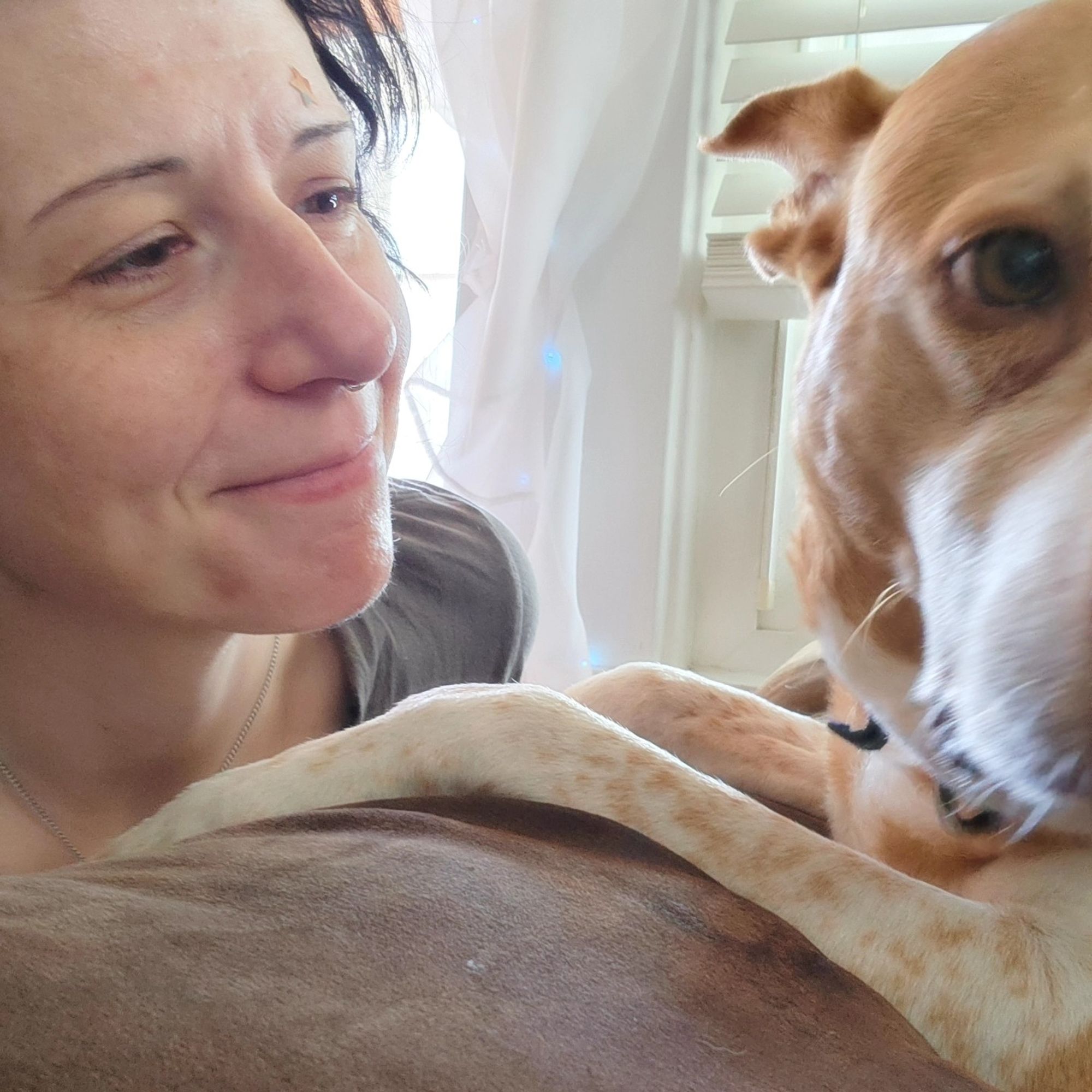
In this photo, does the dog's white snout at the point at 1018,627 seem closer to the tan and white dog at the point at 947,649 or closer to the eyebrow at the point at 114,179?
the tan and white dog at the point at 947,649

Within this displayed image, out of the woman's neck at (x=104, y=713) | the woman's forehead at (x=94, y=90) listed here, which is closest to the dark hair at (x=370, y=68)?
the woman's forehead at (x=94, y=90)

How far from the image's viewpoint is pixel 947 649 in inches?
32.2

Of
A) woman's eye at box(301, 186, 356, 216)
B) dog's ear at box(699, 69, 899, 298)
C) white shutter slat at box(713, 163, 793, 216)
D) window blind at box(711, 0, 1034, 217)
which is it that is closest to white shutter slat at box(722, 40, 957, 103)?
window blind at box(711, 0, 1034, 217)

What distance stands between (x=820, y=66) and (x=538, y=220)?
665 millimetres

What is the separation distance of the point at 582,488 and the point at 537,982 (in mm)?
1762

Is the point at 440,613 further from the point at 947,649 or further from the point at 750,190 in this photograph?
the point at 750,190

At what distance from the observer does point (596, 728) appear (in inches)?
33.5

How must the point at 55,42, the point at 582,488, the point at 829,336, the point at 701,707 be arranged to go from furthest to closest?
the point at 582,488 < the point at 701,707 < the point at 829,336 < the point at 55,42

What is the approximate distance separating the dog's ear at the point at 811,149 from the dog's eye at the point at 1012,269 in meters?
0.26

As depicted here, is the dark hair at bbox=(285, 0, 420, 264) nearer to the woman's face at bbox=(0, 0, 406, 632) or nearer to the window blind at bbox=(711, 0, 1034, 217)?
the woman's face at bbox=(0, 0, 406, 632)

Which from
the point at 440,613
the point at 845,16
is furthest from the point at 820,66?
the point at 440,613

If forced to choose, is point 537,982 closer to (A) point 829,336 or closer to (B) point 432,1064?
(B) point 432,1064

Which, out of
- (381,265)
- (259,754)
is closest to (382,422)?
(381,265)

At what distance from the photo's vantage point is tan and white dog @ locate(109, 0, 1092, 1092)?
0.71m
